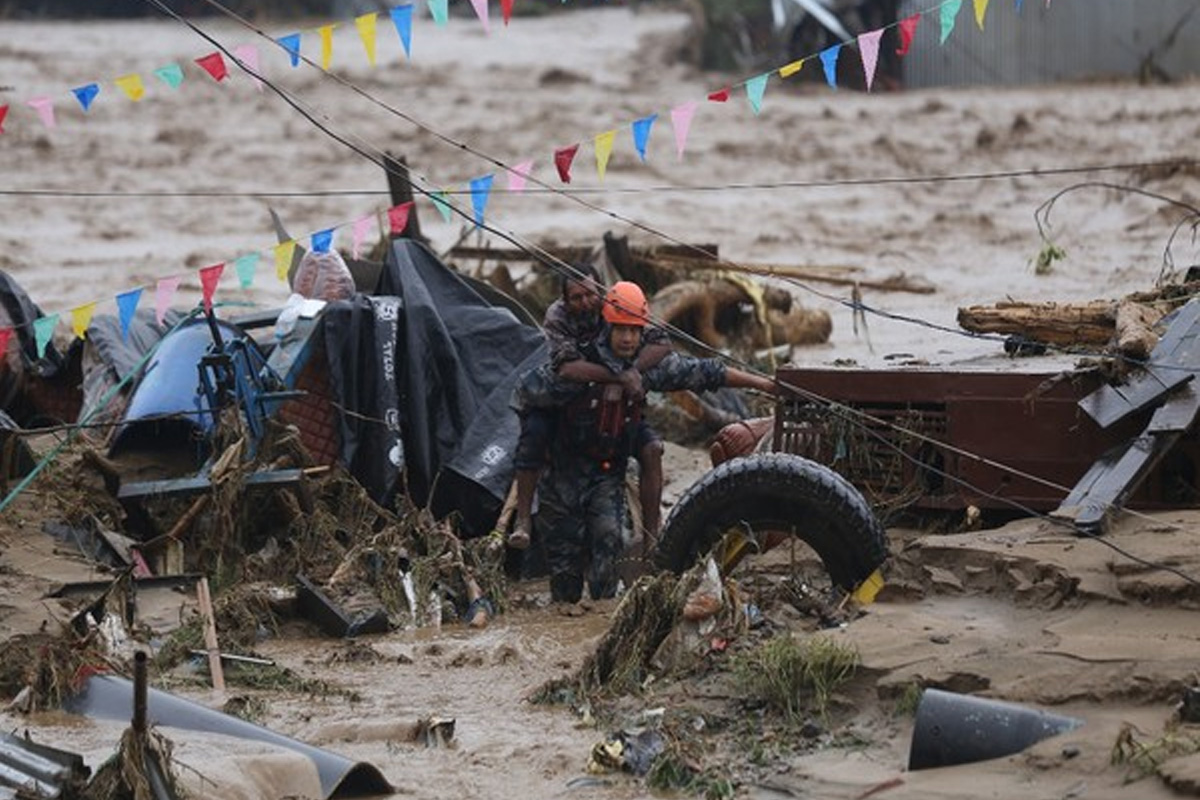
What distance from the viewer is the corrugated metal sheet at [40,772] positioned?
6.84m

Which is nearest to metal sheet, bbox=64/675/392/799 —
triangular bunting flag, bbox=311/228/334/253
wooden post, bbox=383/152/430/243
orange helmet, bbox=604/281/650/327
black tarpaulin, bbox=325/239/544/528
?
orange helmet, bbox=604/281/650/327

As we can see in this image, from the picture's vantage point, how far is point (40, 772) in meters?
7.00

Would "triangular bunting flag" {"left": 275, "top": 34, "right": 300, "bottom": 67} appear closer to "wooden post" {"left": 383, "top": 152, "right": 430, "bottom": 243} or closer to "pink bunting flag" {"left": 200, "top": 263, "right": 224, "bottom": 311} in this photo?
"pink bunting flag" {"left": 200, "top": 263, "right": 224, "bottom": 311}

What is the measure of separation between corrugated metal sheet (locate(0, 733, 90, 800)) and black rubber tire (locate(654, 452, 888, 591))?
2735 millimetres

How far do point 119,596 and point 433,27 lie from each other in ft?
85.4

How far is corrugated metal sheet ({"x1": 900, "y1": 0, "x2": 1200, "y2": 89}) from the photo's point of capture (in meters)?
29.0

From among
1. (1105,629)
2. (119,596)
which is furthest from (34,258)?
(1105,629)

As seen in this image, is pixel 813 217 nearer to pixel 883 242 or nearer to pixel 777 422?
pixel 883 242

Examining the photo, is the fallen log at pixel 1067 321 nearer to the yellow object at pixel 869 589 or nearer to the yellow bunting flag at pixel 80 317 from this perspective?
the yellow object at pixel 869 589

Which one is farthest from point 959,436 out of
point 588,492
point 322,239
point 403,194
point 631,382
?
point 403,194

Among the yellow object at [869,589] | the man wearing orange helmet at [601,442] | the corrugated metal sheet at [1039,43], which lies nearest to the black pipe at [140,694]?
the yellow object at [869,589]

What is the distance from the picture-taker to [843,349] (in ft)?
53.5

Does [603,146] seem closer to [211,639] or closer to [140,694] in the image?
[211,639]

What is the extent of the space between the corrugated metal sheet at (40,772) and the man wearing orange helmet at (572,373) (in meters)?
3.65
